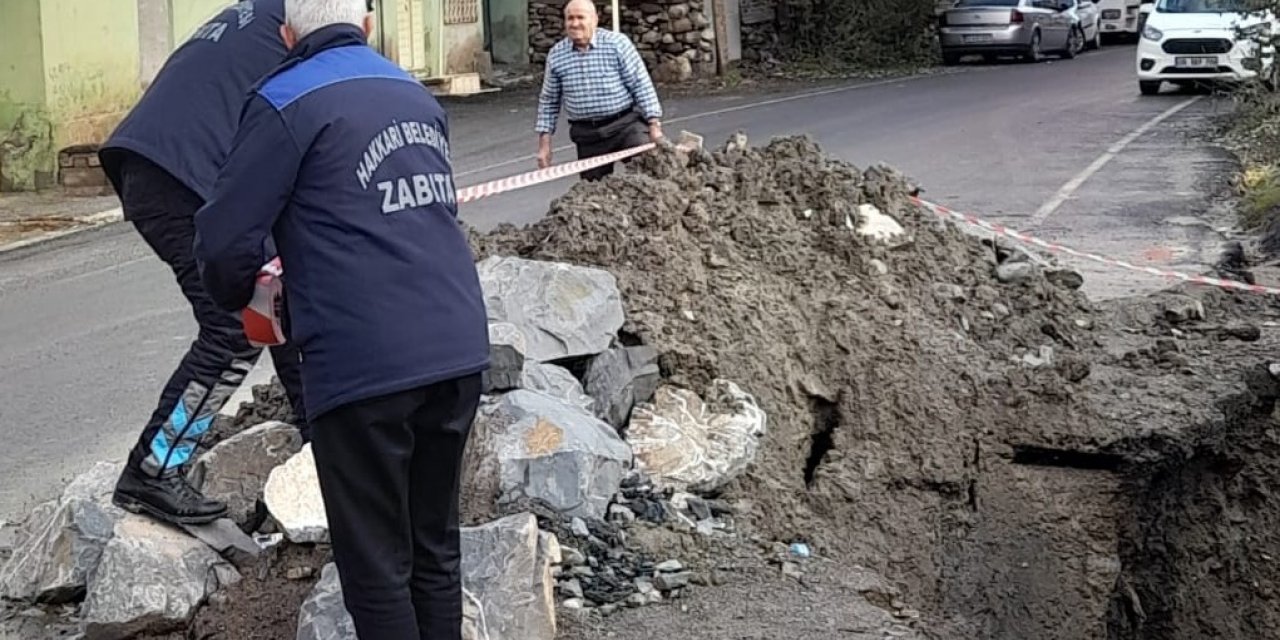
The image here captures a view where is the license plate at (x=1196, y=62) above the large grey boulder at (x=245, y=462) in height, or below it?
above

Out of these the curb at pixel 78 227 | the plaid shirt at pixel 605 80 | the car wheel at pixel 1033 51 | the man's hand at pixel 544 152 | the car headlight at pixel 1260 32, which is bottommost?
the curb at pixel 78 227

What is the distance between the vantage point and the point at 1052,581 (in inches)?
248

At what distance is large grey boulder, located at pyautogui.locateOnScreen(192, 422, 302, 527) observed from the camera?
5891 millimetres

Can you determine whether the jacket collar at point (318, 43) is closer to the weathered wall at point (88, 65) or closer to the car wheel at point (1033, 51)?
the weathered wall at point (88, 65)

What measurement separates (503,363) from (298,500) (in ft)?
2.92

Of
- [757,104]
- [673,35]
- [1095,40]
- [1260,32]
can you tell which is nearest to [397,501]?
[1260,32]

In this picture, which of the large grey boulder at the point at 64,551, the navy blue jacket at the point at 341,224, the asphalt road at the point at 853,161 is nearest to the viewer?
the navy blue jacket at the point at 341,224

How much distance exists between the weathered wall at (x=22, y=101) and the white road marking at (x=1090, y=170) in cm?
988

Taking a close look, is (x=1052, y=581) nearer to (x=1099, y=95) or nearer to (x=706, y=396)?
(x=706, y=396)

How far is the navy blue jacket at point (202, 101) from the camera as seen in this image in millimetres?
5105

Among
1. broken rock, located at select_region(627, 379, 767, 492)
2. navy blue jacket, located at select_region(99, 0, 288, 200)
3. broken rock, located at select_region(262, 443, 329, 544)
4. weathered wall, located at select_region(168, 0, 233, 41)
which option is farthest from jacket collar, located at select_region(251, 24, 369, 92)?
weathered wall, located at select_region(168, 0, 233, 41)

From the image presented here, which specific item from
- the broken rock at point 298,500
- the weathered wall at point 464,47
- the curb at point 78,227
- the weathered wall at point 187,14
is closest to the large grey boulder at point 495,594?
the broken rock at point 298,500

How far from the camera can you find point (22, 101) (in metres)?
16.8

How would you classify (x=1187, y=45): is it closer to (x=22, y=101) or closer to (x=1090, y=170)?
(x=1090, y=170)
